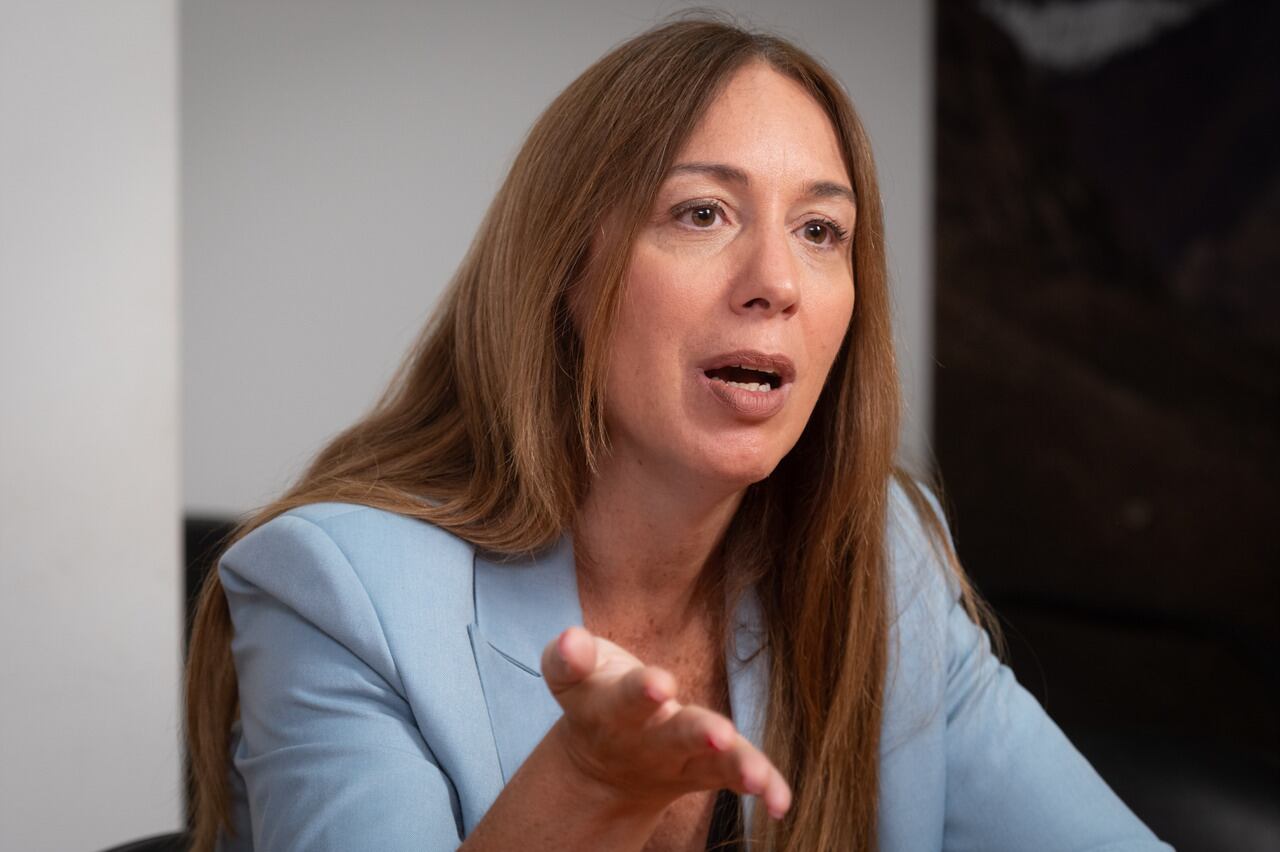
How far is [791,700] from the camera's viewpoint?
1365 millimetres

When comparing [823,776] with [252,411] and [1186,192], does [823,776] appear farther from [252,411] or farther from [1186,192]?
[1186,192]

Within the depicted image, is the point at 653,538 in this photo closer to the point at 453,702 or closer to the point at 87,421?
the point at 453,702

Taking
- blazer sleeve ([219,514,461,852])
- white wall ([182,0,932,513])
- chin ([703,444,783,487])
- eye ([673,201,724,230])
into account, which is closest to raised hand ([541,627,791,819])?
blazer sleeve ([219,514,461,852])

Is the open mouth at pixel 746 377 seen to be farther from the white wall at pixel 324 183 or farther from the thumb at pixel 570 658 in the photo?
the white wall at pixel 324 183

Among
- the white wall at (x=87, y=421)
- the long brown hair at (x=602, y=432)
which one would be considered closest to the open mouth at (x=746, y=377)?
the long brown hair at (x=602, y=432)

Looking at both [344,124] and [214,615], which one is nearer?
[214,615]

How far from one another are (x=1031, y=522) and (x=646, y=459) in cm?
238

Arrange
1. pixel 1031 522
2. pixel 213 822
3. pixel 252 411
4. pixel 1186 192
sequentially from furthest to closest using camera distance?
1. pixel 1031 522
2. pixel 1186 192
3. pixel 252 411
4. pixel 213 822

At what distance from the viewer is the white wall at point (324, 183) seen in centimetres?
263

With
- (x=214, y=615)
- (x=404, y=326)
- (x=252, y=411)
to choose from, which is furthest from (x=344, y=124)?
(x=214, y=615)

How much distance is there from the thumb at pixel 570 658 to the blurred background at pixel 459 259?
3.23ft

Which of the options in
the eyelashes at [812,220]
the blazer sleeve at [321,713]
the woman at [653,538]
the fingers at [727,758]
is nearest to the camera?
the fingers at [727,758]

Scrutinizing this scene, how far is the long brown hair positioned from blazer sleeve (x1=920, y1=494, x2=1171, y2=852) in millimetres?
82

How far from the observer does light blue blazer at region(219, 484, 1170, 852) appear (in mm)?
1074
